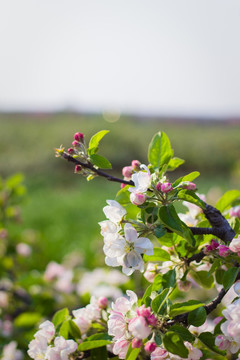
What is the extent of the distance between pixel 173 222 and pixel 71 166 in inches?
244

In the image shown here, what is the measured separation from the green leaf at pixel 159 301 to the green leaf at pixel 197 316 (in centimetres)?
5

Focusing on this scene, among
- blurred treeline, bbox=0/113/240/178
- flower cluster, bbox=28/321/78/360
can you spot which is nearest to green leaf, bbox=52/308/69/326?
flower cluster, bbox=28/321/78/360

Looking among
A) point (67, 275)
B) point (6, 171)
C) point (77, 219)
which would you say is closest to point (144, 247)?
point (67, 275)

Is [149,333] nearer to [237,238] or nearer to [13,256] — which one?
[237,238]

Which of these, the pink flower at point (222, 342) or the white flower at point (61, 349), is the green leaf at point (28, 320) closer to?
the white flower at point (61, 349)

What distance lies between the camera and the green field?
3.24 metres

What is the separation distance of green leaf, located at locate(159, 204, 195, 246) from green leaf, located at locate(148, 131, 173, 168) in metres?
0.10

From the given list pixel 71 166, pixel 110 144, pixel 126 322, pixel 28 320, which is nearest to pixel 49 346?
pixel 126 322

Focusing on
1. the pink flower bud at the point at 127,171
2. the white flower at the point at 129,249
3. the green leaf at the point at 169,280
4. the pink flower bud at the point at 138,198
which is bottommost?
the green leaf at the point at 169,280

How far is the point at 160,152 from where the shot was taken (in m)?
0.51

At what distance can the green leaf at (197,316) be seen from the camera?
429 mm

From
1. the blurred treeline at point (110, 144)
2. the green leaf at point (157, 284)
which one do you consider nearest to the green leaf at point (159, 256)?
the green leaf at point (157, 284)

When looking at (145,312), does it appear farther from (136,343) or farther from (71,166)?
(71,166)

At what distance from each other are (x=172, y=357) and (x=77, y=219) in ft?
11.2
